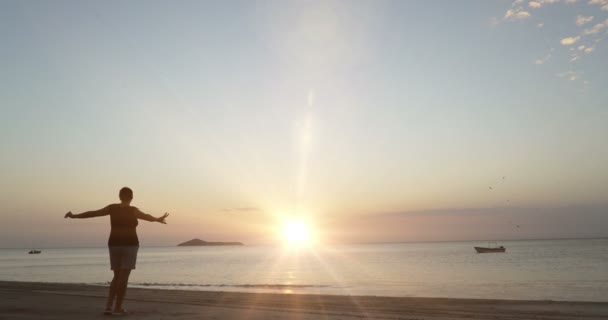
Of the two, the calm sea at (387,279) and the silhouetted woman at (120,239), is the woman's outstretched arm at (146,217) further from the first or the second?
the calm sea at (387,279)

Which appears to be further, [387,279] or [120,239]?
[387,279]

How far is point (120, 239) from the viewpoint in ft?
27.3

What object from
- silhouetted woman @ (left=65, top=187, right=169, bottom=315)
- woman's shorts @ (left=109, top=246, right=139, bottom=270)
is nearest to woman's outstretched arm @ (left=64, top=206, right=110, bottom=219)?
silhouetted woman @ (left=65, top=187, right=169, bottom=315)

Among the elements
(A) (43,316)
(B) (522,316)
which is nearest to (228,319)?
(A) (43,316)

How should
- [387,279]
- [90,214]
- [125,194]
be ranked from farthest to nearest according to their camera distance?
[387,279]
[125,194]
[90,214]

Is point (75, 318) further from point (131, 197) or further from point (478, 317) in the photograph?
point (478, 317)

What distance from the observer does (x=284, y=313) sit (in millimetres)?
9273

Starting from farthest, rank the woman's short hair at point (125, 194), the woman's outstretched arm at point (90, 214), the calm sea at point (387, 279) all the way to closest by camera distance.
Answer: the calm sea at point (387, 279)
the woman's short hair at point (125, 194)
the woman's outstretched arm at point (90, 214)

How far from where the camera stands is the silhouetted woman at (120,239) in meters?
8.31

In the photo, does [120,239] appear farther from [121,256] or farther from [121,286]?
[121,286]

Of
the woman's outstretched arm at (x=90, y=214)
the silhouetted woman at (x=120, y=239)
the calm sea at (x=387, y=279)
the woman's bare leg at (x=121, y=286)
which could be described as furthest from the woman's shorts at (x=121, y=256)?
the calm sea at (x=387, y=279)

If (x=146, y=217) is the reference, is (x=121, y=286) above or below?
below

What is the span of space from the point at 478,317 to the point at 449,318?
0.87 meters

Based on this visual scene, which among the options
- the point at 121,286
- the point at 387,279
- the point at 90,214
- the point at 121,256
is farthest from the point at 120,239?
the point at 387,279
